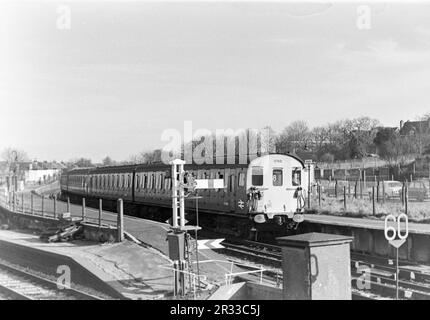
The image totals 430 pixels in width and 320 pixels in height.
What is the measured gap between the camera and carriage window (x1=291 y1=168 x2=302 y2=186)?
1819 cm

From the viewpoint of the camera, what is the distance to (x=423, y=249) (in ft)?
47.8

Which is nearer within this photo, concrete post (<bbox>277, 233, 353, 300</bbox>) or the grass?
concrete post (<bbox>277, 233, 353, 300</bbox>)

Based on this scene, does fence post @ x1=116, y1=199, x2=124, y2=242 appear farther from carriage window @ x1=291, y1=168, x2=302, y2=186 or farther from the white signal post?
the white signal post

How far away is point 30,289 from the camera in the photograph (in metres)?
11.9

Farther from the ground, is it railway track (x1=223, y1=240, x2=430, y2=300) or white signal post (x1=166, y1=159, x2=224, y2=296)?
white signal post (x1=166, y1=159, x2=224, y2=296)

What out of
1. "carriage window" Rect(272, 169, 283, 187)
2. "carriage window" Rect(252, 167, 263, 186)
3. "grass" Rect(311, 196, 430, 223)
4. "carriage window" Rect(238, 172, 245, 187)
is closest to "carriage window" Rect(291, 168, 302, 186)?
"carriage window" Rect(272, 169, 283, 187)

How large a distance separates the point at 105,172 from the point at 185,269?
73.7 ft

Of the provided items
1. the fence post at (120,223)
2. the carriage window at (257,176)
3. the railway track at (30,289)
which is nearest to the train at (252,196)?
the carriage window at (257,176)

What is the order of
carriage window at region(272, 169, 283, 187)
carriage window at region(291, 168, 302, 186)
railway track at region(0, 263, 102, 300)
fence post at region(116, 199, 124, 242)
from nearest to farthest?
railway track at region(0, 263, 102, 300)
fence post at region(116, 199, 124, 242)
carriage window at region(272, 169, 283, 187)
carriage window at region(291, 168, 302, 186)

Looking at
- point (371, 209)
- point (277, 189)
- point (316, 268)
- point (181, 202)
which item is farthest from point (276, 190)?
point (316, 268)

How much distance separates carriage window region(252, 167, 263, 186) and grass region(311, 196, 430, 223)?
6.19 metres

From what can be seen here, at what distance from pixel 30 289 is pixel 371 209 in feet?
52.4
